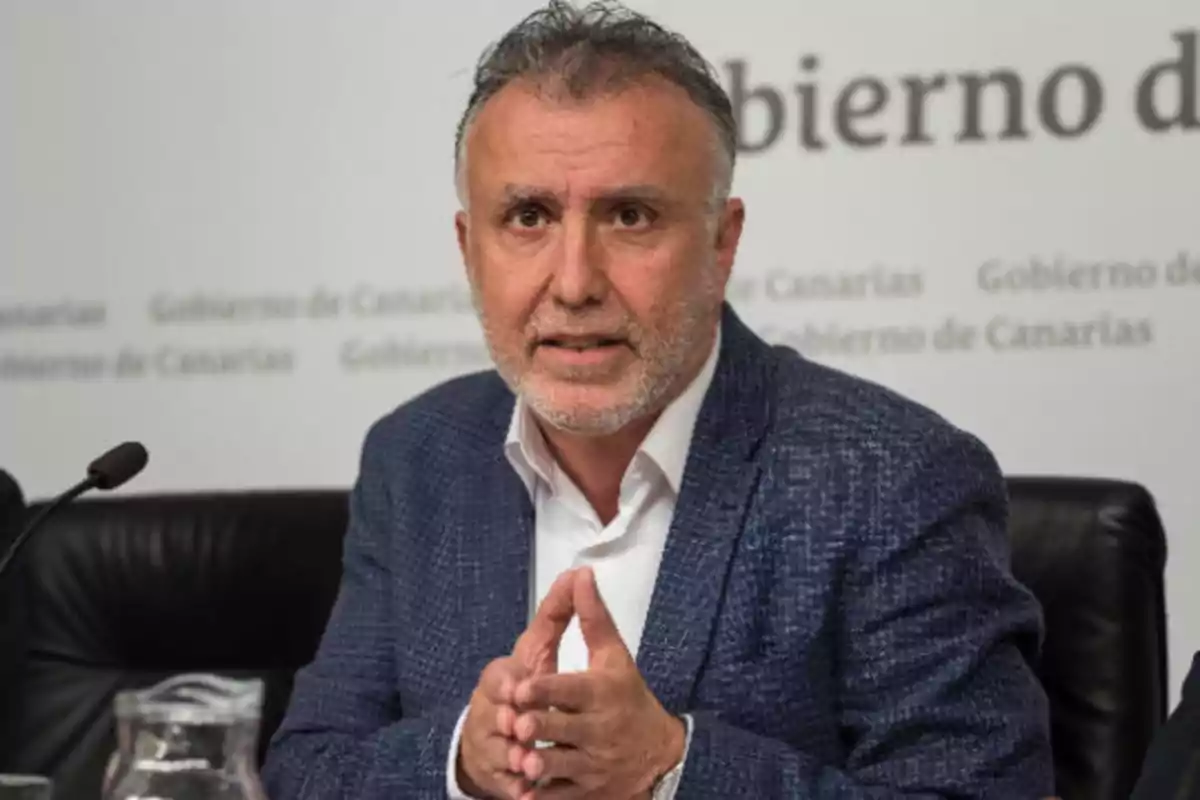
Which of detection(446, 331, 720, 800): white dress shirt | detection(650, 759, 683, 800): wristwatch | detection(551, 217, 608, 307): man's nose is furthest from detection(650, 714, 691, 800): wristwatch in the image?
detection(551, 217, 608, 307): man's nose

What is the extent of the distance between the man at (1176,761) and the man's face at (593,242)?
0.83 meters

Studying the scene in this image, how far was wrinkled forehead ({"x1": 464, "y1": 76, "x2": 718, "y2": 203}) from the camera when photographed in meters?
1.86

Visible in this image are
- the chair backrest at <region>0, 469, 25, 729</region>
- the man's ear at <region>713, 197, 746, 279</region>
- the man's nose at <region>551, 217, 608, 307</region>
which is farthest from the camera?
the chair backrest at <region>0, 469, 25, 729</region>

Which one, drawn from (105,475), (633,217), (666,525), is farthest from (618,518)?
(105,475)

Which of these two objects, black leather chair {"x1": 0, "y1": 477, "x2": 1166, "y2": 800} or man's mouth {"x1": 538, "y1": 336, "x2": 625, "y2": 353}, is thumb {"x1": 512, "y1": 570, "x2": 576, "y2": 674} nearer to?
man's mouth {"x1": 538, "y1": 336, "x2": 625, "y2": 353}

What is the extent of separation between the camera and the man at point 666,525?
1763 millimetres

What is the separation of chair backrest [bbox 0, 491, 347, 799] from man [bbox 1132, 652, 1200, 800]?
4.53 feet

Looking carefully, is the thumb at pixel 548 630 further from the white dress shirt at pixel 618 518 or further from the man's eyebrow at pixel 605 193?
the man's eyebrow at pixel 605 193

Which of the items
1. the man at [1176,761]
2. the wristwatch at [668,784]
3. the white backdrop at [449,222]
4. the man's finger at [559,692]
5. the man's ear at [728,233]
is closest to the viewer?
the man at [1176,761]

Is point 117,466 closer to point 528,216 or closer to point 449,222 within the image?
point 528,216

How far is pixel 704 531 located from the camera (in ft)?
6.12

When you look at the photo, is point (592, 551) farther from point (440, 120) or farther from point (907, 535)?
point (440, 120)

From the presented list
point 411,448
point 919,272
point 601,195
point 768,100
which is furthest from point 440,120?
point 601,195

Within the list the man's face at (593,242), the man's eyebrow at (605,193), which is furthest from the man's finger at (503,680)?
the man's eyebrow at (605,193)
